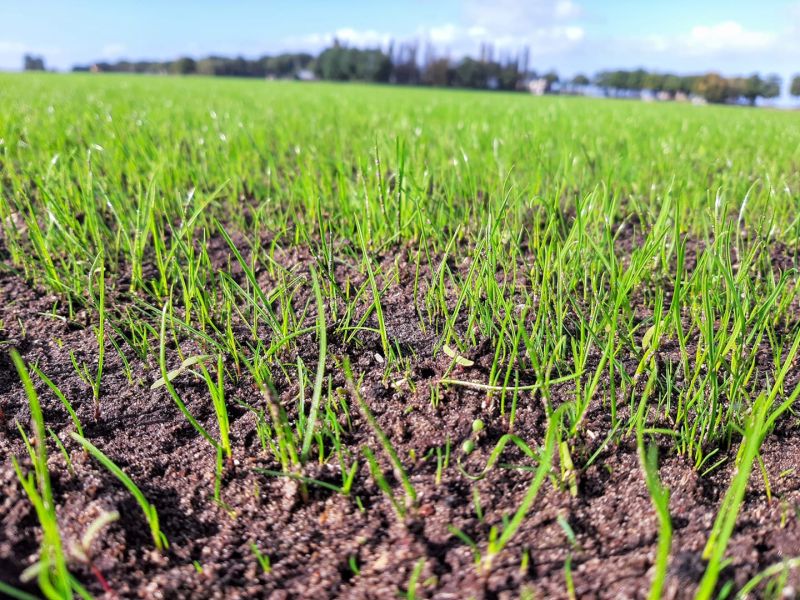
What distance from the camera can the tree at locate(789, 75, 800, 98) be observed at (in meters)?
73.8

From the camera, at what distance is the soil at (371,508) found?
0.82 m

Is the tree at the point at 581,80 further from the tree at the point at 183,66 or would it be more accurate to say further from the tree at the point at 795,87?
the tree at the point at 183,66

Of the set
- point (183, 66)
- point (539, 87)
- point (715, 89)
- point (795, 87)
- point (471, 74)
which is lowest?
point (539, 87)

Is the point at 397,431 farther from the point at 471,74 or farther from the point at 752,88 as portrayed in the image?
the point at 471,74

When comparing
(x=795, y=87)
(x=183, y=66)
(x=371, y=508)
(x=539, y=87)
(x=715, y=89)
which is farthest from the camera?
(x=183, y=66)

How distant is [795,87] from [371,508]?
3753 inches

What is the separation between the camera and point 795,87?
74812 millimetres

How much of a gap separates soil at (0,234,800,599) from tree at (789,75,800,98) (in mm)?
93754

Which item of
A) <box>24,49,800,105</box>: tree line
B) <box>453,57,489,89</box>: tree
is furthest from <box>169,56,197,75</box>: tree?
<box>453,57,489,89</box>: tree

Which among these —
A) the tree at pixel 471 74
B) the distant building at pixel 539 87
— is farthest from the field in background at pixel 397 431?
the tree at pixel 471 74

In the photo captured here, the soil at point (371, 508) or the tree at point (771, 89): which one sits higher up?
the tree at point (771, 89)

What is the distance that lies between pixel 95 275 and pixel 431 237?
1.05 metres

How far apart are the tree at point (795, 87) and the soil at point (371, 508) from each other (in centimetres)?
9375

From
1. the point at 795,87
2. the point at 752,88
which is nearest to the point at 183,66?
the point at 752,88
